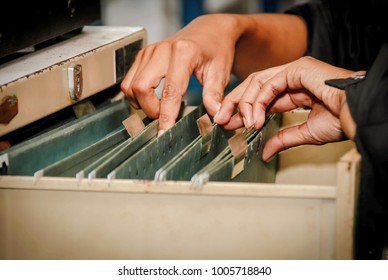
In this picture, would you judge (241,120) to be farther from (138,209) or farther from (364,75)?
(138,209)

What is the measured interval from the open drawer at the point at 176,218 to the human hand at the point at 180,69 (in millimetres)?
305

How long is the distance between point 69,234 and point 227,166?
0.24m

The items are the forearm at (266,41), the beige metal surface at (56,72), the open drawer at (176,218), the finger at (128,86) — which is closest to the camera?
the open drawer at (176,218)

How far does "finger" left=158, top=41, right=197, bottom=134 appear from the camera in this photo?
45.6 inches

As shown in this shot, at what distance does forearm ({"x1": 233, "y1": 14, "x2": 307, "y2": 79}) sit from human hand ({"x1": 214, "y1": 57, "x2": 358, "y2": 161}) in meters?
0.31

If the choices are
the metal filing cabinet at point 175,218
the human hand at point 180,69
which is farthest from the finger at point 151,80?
the metal filing cabinet at point 175,218

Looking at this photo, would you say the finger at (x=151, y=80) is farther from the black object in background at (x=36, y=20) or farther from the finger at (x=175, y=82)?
the black object in background at (x=36, y=20)

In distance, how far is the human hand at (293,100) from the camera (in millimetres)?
1054

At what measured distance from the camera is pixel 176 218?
83cm

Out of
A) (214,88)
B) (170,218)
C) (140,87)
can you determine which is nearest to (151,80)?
(140,87)

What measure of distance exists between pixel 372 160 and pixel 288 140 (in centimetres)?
33

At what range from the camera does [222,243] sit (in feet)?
2.77

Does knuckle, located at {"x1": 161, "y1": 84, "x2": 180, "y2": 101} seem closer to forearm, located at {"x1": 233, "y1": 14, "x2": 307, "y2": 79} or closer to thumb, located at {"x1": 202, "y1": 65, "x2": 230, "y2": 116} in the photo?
thumb, located at {"x1": 202, "y1": 65, "x2": 230, "y2": 116}

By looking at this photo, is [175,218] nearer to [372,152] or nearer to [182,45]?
[372,152]
